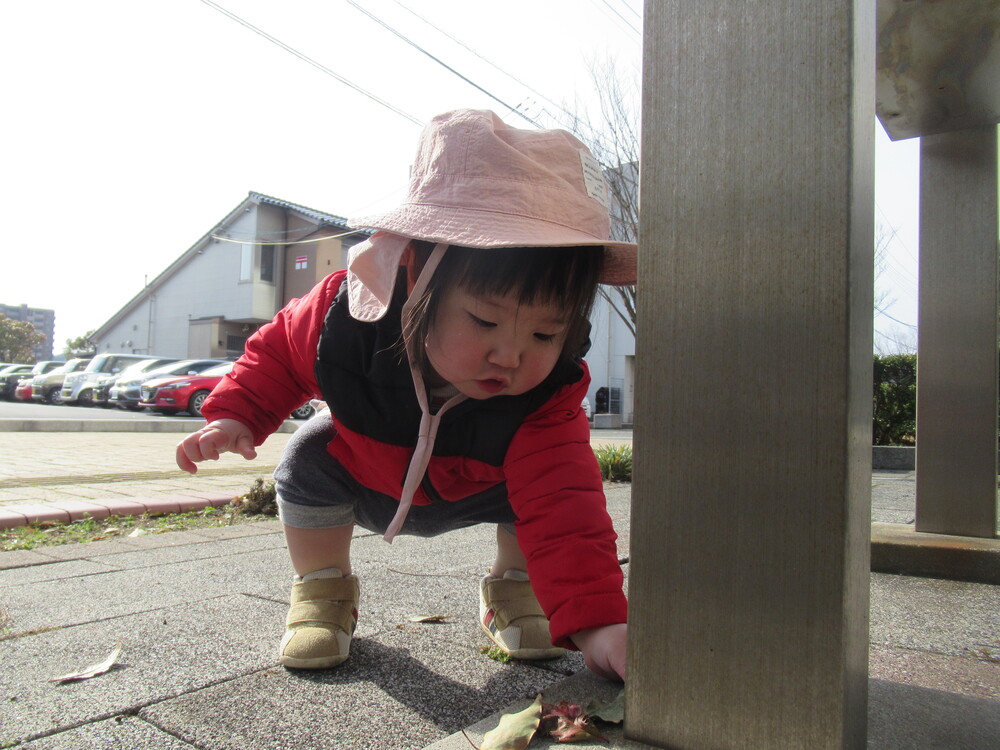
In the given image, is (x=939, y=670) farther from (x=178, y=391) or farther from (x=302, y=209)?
(x=302, y=209)

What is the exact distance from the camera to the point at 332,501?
5.71 feet

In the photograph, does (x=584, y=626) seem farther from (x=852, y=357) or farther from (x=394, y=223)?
(x=394, y=223)

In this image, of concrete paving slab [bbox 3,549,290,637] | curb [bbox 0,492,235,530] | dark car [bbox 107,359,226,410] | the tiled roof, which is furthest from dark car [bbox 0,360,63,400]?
concrete paving slab [bbox 3,549,290,637]

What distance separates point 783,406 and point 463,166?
88cm

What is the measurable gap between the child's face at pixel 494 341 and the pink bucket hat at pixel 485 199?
0.13 meters

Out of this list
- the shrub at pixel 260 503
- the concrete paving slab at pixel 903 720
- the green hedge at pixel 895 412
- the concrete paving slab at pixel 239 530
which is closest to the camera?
the concrete paving slab at pixel 903 720

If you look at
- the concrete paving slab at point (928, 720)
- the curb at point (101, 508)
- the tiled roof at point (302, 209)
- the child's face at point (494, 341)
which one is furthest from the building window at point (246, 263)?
the concrete paving slab at point (928, 720)

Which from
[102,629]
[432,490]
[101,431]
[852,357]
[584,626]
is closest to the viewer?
[852,357]

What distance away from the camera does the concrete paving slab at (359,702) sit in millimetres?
1062

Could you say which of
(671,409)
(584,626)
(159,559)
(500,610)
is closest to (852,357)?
(671,409)

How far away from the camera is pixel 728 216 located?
0.84m

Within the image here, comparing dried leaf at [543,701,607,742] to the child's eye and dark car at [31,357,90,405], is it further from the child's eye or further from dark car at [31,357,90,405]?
dark car at [31,357,90,405]

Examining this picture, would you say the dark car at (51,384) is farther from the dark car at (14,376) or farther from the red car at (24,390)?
the dark car at (14,376)

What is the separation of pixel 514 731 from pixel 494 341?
0.67 meters
